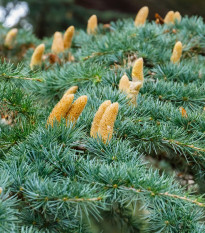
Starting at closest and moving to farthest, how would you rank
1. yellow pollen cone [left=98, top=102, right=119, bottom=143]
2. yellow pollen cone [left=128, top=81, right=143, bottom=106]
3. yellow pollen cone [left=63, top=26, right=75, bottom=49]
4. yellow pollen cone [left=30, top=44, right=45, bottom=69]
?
yellow pollen cone [left=98, top=102, right=119, bottom=143] < yellow pollen cone [left=128, top=81, right=143, bottom=106] < yellow pollen cone [left=30, top=44, right=45, bottom=69] < yellow pollen cone [left=63, top=26, right=75, bottom=49]

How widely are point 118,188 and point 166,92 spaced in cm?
41

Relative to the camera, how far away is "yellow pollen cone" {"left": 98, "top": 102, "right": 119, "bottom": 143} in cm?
72

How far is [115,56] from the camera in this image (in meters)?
1.17

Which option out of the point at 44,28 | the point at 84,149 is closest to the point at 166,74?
the point at 84,149

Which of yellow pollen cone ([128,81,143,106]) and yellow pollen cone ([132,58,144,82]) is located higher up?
yellow pollen cone ([132,58,144,82])

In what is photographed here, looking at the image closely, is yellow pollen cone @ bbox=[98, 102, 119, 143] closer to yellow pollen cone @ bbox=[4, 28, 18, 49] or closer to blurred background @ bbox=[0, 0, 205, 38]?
yellow pollen cone @ bbox=[4, 28, 18, 49]

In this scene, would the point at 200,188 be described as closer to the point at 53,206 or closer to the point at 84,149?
the point at 84,149

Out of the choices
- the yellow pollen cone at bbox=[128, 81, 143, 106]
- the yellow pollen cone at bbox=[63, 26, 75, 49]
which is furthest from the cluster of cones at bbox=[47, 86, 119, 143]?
the yellow pollen cone at bbox=[63, 26, 75, 49]

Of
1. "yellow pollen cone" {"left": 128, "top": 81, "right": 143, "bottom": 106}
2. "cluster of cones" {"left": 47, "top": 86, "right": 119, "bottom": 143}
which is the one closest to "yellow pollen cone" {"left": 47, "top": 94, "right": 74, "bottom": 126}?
"cluster of cones" {"left": 47, "top": 86, "right": 119, "bottom": 143}

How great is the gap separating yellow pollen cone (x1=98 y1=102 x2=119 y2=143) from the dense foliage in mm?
18

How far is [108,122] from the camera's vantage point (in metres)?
0.73

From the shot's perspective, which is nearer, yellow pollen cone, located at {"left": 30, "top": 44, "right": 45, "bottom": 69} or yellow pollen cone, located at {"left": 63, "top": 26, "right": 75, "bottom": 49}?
yellow pollen cone, located at {"left": 30, "top": 44, "right": 45, "bottom": 69}

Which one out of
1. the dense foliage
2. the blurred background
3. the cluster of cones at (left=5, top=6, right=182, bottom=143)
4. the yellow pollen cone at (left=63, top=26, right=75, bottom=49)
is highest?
the cluster of cones at (left=5, top=6, right=182, bottom=143)

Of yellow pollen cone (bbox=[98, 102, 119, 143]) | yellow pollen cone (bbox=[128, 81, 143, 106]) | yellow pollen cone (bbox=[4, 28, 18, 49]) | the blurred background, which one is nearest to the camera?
yellow pollen cone (bbox=[98, 102, 119, 143])
